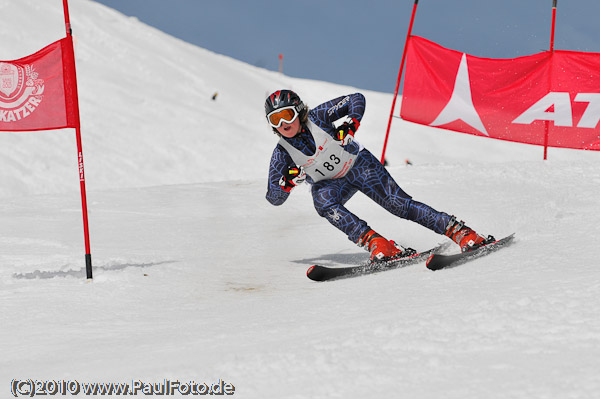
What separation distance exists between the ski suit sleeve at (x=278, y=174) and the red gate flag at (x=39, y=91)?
63.4 inches

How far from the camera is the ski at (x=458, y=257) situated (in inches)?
165

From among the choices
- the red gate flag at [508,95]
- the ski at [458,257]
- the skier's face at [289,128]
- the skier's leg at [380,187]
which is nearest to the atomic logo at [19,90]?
the skier's face at [289,128]

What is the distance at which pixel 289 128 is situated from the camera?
482cm

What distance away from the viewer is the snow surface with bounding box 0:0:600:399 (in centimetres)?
→ 229

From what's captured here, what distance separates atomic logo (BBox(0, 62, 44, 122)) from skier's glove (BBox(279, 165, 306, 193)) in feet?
6.80

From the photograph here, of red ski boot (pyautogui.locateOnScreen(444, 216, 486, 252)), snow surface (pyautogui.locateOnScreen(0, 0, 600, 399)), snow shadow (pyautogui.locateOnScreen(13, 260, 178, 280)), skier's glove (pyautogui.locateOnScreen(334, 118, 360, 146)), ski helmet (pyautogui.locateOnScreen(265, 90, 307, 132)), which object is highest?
ski helmet (pyautogui.locateOnScreen(265, 90, 307, 132))

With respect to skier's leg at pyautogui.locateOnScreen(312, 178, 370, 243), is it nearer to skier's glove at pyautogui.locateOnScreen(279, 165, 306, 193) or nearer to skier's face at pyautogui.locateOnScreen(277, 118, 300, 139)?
skier's glove at pyautogui.locateOnScreen(279, 165, 306, 193)

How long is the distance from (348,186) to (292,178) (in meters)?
0.71

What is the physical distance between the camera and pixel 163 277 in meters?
4.92

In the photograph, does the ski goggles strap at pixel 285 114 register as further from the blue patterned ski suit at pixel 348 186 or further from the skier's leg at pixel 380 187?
the skier's leg at pixel 380 187

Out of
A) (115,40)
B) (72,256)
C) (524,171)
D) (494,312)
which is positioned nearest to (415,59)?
(524,171)

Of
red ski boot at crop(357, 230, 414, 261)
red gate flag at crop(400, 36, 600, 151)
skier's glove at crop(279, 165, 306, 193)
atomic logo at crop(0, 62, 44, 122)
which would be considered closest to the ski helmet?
skier's glove at crop(279, 165, 306, 193)

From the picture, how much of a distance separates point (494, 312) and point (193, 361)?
4.21 feet

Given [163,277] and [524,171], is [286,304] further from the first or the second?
[524,171]
